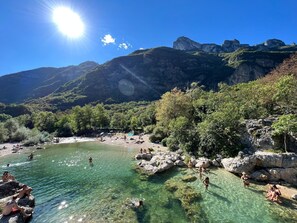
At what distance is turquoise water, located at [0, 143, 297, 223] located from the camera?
17.2 m

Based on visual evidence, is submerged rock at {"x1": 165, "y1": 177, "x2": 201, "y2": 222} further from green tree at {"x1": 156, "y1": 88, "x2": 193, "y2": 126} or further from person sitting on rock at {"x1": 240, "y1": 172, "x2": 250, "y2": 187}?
green tree at {"x1": 156, "y1": 88, "x2": 193, "y2": 126}

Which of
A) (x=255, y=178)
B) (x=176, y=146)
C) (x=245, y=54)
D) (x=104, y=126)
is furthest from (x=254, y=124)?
(x=245, y=54)

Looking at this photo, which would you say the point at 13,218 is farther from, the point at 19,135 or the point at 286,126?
the point at 19,135

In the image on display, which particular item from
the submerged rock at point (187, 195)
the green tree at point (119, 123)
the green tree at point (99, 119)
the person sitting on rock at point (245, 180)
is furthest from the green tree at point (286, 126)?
the green tree at point (119, 123)

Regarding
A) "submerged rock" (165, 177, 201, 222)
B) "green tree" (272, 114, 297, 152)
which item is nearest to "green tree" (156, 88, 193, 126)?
"green tree" (272, 114, 297, 152)

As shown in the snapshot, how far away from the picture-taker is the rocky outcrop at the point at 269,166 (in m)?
24.3

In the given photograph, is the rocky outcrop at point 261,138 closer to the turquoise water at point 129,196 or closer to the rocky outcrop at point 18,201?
the turquoise water at point 129,196

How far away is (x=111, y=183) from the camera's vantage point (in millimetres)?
25953

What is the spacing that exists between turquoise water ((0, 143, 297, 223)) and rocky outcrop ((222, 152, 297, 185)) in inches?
78.0

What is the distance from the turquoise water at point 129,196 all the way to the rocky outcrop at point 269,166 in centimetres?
198

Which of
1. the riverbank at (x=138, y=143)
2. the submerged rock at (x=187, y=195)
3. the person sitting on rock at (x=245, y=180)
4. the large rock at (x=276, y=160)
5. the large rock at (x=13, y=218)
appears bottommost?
the riverbank at (x=138, y=143)

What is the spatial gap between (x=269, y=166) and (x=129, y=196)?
1787 centimetres

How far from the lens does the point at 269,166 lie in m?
25.7

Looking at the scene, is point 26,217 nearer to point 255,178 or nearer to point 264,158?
point 255,178
